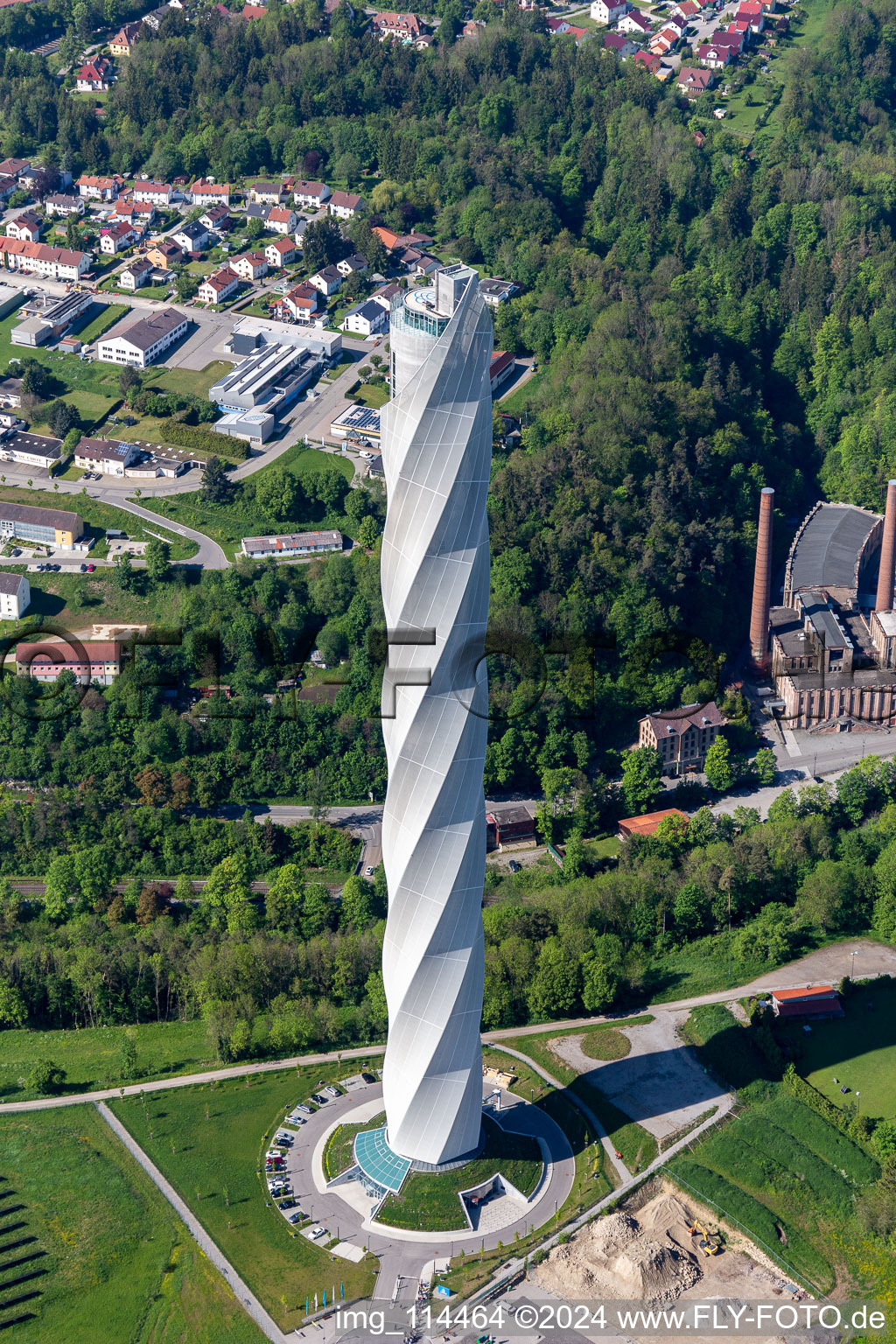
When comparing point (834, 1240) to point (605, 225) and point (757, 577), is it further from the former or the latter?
point (605, 225)

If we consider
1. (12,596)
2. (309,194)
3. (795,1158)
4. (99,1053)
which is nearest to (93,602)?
(12,596)

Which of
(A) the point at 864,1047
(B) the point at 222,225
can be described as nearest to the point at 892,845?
(A) the point at 864,1047

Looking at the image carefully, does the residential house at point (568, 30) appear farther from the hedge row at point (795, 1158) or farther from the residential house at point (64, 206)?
the hedge row at point (795, 1158)

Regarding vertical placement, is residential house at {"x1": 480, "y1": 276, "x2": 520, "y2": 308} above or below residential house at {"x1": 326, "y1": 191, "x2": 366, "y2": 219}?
below

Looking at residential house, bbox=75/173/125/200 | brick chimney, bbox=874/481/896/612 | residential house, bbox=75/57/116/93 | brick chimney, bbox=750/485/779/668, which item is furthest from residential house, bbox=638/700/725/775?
residential house, bbox=75/57/116/93

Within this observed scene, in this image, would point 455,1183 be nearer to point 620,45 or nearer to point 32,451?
point 32,451

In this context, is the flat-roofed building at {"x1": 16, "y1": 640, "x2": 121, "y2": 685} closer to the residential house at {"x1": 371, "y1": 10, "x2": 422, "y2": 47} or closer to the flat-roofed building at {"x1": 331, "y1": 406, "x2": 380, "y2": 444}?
the flat-roofed building at {"x1": 331, "y1": 406, "x2": 380, "y2": 444}

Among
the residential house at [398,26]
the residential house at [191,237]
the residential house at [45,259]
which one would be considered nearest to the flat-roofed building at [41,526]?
the residential house at [45,259]
